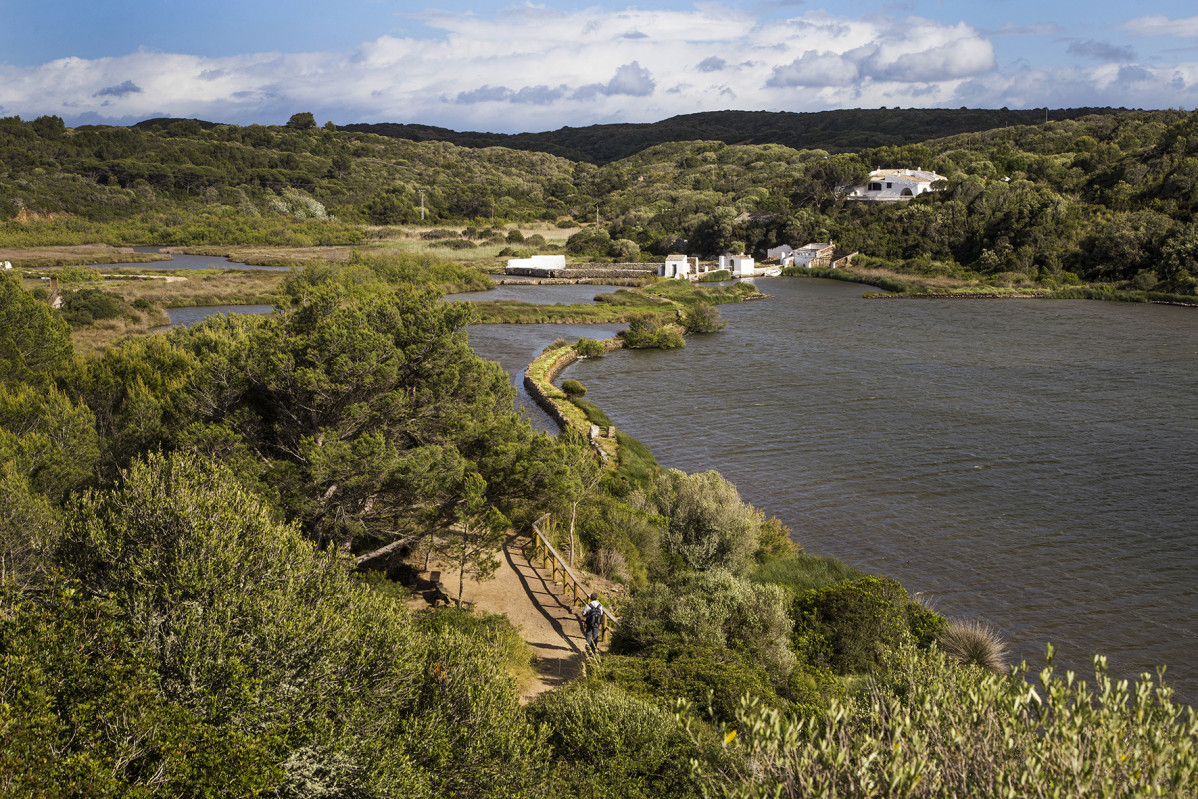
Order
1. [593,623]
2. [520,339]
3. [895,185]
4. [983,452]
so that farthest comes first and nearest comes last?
[895,185]
[520,339]
[983,452]
[593,623]

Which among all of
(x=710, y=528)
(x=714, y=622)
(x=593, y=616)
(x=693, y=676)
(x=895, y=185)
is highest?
(x=895, y=185)

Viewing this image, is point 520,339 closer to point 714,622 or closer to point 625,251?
point 714,622

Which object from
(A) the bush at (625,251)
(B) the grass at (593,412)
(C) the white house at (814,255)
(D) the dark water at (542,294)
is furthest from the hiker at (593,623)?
(A) the bush at (625,251)

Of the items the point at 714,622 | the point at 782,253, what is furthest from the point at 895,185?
the point at 714,622

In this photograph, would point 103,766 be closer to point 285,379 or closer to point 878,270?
point 285,379

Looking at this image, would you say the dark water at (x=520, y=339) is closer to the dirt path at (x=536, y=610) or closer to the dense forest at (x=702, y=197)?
the dirt path at (x=536, y=610)

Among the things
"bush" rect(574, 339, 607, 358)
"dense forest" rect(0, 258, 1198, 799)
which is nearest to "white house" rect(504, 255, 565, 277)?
"bush" rect(574, 339, 607, 358)

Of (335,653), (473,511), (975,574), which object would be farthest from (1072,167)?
(335,653)

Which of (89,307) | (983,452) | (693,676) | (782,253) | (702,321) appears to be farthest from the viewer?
(782,253)
